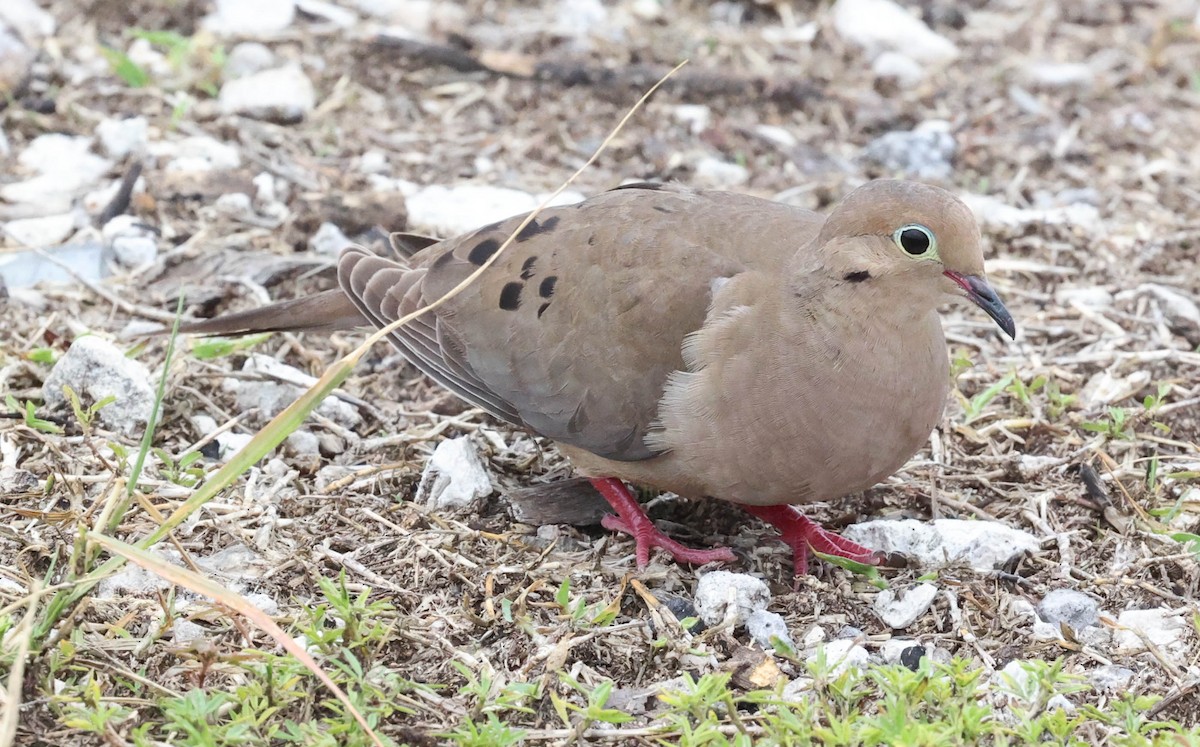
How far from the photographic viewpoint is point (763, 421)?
3.28 metres

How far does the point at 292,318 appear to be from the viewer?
4137 millimetres

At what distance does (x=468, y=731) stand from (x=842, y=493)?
116cm

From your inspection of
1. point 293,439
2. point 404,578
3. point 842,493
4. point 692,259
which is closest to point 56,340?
point 293,439

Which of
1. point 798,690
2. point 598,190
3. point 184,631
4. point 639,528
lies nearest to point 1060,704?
point 798,690

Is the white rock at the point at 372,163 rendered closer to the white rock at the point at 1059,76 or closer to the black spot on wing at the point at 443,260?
the black spot on wing at the point at 443,260

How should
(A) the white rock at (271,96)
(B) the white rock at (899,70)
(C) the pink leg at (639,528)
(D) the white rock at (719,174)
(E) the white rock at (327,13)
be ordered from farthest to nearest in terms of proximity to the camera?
(B) the white rock at (899,70)
(E) the white rock at (327,13)
(A) the white rock at (271,96)
(D) the white rock at (719,174)
(C) the pink leg at (639,528)

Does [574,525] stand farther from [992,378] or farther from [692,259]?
[992,378]

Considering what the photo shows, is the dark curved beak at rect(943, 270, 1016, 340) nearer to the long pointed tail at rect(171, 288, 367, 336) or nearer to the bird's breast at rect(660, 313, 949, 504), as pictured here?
the bird's breast at rect(660, 313, 949, 504)

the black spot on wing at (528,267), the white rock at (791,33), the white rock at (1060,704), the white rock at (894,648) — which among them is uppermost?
the black spot on wing at (528,267)

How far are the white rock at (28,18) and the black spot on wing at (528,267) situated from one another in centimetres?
312

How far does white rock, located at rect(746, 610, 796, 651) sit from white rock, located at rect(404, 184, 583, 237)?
2.07 metres

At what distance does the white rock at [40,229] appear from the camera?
15.3 ft

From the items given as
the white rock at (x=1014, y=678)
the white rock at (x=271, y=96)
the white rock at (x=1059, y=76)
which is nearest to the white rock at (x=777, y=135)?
the white rock at (x=1059, y=76)

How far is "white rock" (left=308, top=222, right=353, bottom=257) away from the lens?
487cm
